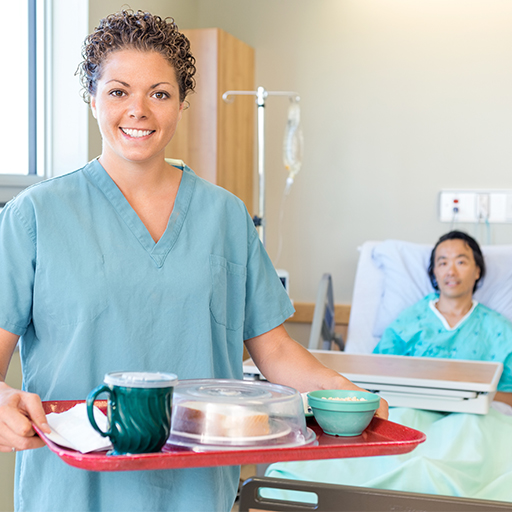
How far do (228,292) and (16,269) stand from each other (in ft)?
1.08

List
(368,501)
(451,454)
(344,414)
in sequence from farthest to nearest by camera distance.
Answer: (451,454)
(368,501)
(344,414)

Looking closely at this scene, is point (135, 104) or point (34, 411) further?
point (135, 104)

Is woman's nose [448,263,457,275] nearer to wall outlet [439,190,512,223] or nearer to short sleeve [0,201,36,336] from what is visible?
wall outlet [439,190,512,223]

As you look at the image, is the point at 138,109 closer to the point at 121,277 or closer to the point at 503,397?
the point at 121,277

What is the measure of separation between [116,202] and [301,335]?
8.03 feet

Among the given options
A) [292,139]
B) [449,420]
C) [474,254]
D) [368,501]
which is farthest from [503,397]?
[368,501]

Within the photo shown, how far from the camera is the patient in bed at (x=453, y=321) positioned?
2.55 meters

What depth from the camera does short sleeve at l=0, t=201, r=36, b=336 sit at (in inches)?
37.3

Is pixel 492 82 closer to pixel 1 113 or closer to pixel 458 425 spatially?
pixel 458 425

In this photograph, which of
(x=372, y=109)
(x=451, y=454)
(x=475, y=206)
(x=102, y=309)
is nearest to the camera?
(x=102, y=309)

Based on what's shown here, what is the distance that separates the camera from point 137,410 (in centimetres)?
71

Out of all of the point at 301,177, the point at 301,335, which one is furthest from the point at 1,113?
the point at 301,335

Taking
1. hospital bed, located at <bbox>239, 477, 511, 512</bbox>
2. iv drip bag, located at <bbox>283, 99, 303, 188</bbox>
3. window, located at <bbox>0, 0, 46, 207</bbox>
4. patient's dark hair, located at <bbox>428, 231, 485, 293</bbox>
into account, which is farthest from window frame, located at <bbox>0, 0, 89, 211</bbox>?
hospital bed, located at <bbox>239, 477, 511, 512</bbox>

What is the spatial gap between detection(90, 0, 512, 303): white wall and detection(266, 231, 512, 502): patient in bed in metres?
0.54
